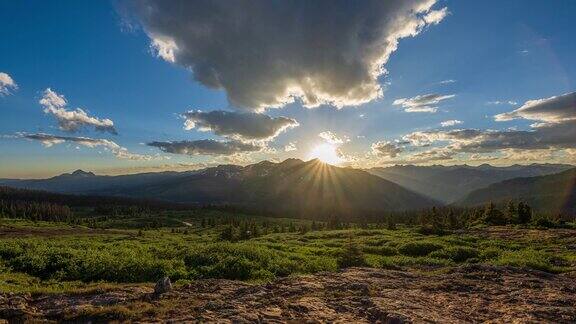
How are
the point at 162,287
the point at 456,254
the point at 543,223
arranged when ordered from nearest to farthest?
the point at 162,287
the point at 456,254
the point at 543,223

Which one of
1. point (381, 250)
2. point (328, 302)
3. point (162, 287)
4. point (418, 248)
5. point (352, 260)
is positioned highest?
point (162, 287)

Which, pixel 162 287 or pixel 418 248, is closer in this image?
pixel 162 287

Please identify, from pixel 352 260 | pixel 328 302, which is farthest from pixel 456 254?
pixel 328 302

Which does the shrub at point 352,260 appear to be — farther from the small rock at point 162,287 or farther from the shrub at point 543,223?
the shrub at point 543,223

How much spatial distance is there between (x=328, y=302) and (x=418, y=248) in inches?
1012

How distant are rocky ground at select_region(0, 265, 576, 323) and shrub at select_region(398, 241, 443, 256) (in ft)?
52.8

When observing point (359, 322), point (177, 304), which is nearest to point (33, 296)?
point (177, 304)

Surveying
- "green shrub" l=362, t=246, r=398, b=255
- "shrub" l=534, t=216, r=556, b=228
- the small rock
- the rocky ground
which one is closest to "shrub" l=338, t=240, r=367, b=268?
the rocky ground

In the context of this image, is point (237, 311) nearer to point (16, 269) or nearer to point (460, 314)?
point (460, 314)

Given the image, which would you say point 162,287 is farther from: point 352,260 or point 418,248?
point 418,248

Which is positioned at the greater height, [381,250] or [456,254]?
[456,254]

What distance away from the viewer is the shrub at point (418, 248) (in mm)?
38688

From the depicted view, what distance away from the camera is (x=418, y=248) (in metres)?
39.4

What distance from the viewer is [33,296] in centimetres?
1867
